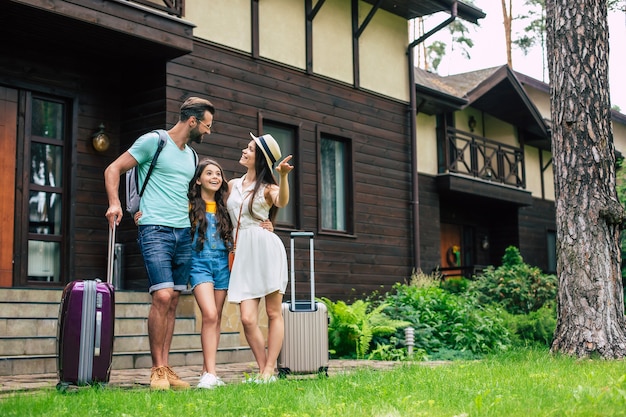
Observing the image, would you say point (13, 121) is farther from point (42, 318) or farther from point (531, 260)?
point (531, 260)

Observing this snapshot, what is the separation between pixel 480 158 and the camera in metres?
20.0

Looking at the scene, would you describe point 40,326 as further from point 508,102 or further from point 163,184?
point 508,102

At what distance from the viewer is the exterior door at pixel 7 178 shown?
357 inches

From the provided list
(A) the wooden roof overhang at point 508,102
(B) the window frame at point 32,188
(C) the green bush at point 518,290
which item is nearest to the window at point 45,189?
(B) the window frame at point 32,188

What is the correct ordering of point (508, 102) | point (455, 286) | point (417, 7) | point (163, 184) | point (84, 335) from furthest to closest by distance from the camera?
point (508, 102), point (455, 286), point (417, 7), point (163, 184), point (84, 335)

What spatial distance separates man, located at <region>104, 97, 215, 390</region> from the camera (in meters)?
5.30

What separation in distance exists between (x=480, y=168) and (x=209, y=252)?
14.7 meters

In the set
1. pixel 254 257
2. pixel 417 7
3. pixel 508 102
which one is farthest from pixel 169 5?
pixel 508 102

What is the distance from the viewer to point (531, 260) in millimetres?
20594

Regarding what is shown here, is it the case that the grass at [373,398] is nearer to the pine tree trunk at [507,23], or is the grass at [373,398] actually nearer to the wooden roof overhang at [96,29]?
the wooden roof overhang at [96,29]

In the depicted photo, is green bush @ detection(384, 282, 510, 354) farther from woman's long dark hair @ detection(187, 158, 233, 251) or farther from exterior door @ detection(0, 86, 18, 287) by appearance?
exterior door @ detection(0, 86, 18, 287)

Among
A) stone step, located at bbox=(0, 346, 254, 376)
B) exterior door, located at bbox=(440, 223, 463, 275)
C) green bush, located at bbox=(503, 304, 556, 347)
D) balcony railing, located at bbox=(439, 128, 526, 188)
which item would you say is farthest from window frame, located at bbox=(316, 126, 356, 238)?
exterior door, located at bbox=(440, 223, 463, 275)

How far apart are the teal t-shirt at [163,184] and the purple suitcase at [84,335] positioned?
2.09 ft

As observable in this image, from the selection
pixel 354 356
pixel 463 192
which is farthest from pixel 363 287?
pixel 463 192
